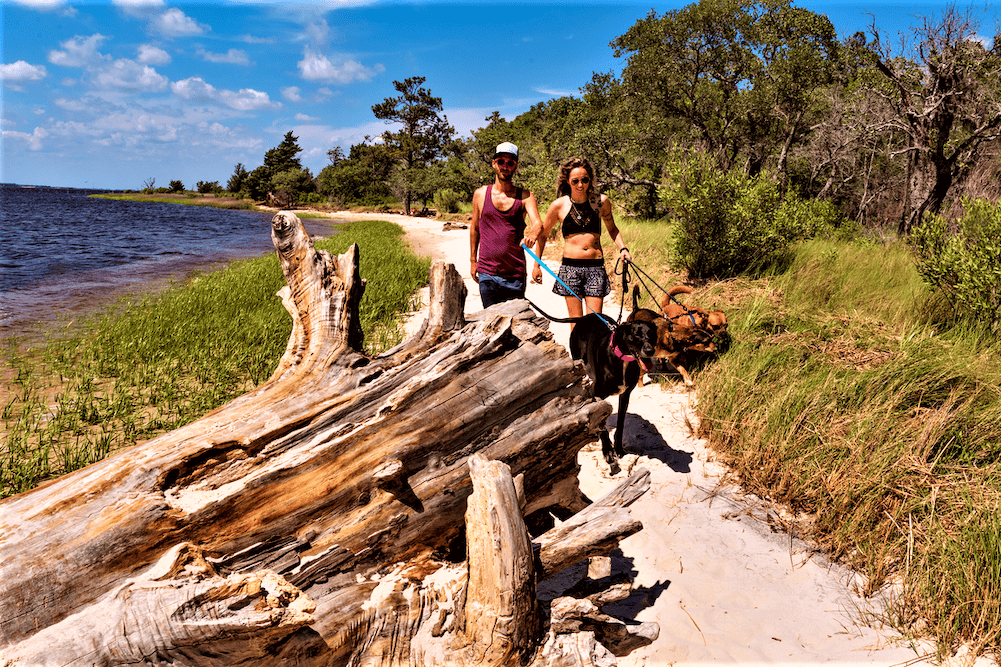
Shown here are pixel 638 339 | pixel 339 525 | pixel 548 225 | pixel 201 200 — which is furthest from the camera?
pixel 201 200

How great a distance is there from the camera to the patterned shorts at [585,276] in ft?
13.8

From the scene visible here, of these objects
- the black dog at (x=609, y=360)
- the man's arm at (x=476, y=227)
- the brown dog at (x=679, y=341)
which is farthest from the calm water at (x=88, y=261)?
the brown dog at (x=679, y=341)

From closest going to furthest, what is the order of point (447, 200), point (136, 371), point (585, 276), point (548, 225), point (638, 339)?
1. point (638, 339)
2. point (548, 225)
3. point (585, 276)
4. point (136, 371)
5. point (447, 200)

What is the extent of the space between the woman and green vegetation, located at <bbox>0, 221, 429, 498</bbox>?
2.72 meters

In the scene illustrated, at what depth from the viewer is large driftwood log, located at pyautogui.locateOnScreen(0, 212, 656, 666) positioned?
1565 millimetres

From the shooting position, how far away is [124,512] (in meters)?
1.70

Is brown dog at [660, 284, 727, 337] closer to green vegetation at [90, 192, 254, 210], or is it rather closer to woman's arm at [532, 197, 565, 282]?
woman's arm at [532, 197, 565, 282]

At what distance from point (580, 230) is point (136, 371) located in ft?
15.9

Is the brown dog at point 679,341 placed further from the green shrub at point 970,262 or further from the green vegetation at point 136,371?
the green vegetation at point 136,371

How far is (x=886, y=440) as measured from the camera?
3232 millimetres

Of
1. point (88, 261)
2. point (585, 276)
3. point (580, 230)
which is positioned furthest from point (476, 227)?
point (88, 261)

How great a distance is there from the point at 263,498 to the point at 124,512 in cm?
44

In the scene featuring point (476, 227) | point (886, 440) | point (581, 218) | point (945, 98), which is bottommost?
point (886, 440)

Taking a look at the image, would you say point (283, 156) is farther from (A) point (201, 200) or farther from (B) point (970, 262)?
(B) point (970, 262)
